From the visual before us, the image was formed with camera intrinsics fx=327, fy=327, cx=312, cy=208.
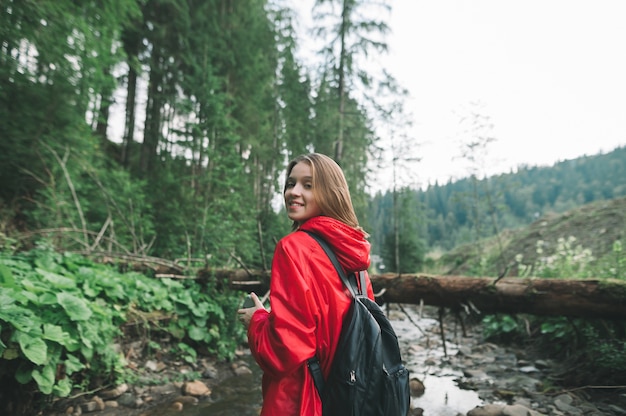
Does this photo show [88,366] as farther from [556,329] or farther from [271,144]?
[271,144]

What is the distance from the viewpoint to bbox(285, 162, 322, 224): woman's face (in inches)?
60.1

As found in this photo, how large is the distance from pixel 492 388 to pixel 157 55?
48.2ft

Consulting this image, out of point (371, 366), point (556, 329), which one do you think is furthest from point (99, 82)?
point (556, 329)

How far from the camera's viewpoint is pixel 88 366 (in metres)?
3.11

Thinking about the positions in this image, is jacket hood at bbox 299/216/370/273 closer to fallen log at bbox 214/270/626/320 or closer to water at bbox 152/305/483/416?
water at bbox 152/305/483/416

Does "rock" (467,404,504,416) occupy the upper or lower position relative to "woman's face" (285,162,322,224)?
lower

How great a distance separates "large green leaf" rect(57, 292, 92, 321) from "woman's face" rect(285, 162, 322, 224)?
2.53 meters

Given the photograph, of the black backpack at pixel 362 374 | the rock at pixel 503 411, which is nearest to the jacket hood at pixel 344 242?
the black backpack at pixel 362 374

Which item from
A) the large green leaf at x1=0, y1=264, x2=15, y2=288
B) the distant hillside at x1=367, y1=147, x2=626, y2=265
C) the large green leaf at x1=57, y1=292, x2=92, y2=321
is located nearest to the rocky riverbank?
the large green leaf at x1=57, y1=292, x2=92, y2=321

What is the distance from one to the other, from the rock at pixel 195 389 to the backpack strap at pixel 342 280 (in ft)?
11.1

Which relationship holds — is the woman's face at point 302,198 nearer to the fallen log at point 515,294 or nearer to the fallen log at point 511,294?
the fallen log at point 511,294

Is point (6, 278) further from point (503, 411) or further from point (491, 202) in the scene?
point (491, 202)

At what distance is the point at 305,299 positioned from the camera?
120 centimetres

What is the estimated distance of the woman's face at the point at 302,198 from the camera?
153 centimetres
